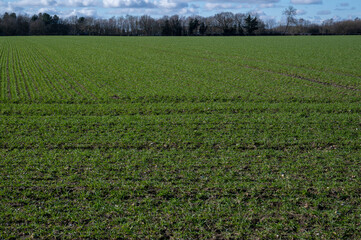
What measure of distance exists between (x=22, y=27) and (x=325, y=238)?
18304 cm

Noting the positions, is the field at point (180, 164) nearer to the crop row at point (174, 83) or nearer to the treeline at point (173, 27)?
the crop row at point (174, 83)

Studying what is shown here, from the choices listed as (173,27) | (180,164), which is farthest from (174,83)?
(173,27)

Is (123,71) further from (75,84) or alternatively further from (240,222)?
(240,222)

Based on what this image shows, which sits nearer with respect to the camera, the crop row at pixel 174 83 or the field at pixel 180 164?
the field at pixel 180 164

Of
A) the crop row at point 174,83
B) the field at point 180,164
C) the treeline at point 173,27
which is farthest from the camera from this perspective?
the treeline at point 173,27

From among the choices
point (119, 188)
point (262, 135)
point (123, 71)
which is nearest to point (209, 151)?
point (262, 135)

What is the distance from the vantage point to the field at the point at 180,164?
7.89 m

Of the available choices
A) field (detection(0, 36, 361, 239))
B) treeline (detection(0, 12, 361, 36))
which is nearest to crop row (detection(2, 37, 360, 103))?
field (detection(0, 36, 361, 239))

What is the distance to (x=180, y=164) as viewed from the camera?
11031 mm

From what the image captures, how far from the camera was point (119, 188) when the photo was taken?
9.45 metres

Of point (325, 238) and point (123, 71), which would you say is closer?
point (325, 238)

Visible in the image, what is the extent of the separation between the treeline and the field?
133 m

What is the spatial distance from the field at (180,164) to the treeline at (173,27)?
13276 cm

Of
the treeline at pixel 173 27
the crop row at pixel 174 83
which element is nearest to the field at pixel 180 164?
the crop row at pixel 174 83
